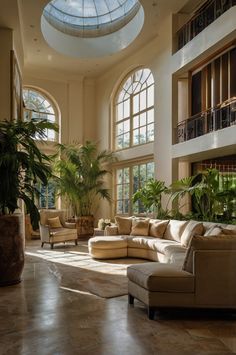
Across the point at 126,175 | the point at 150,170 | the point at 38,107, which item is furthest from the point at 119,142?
the point at 38,107

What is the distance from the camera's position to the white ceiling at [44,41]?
25.4ft

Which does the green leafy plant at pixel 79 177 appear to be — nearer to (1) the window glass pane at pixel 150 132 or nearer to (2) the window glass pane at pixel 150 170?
(2) the window glass pane at pixel 150 170

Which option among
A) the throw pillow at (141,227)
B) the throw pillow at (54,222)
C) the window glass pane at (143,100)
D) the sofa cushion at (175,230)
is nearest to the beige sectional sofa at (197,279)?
the sofa cushion at (175,230)

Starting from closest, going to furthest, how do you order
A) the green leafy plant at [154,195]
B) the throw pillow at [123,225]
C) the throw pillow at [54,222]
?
the throw pillow at [123,225]
the green leafy plant at [154,195]
the throw pillow at [54,222]

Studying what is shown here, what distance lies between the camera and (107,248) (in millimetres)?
7191

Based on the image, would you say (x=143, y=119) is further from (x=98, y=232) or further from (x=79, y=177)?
(x=98, y=232)

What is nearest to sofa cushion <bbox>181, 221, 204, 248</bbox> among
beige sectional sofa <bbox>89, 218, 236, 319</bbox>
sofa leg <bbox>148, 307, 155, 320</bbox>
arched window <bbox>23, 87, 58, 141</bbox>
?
beige sectional sofa <bbox>89, 218, 236, 319</bbox>

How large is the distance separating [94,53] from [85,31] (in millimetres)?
735

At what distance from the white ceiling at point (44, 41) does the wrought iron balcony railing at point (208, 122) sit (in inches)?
108

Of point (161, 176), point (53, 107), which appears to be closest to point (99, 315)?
point (161, 176)

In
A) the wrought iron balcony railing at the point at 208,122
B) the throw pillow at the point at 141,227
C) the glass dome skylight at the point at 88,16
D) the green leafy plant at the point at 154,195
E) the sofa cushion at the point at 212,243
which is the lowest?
the throw pillow at the point at 141,227

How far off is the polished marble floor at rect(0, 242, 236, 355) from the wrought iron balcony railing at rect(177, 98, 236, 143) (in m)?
4.98

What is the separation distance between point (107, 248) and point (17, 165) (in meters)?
2.92

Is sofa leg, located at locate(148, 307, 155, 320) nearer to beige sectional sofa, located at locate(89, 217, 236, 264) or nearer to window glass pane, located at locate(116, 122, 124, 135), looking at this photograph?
beige sectional sofa, located at locate(89, 217, 236, 264)
